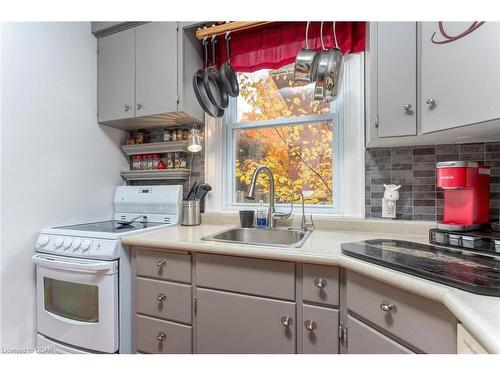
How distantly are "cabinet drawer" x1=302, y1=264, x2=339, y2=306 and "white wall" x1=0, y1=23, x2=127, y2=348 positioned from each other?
158 cm

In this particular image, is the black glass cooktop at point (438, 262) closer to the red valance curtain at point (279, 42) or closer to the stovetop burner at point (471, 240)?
the stovetop burner at point (471, 240)

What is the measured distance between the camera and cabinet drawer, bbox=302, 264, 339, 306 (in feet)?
3.28

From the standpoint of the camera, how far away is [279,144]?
178 cm

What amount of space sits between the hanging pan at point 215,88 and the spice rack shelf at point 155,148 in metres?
0.38

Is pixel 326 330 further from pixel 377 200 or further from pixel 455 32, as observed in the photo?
pixel 455 32

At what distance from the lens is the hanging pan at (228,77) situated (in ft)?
5.43

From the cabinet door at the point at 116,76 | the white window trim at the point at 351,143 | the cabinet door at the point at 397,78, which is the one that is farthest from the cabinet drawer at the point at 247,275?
the cabinet door at the point at 116,76

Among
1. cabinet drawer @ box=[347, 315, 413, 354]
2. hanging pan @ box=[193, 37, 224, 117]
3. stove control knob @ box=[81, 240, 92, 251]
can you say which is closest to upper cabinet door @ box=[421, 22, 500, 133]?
cabinet drawer @ box=[347, 315, 413, 354]

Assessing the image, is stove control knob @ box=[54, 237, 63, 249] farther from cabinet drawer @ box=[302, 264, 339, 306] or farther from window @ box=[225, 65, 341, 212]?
cabinet drawer @ box=[302, 264, 339, 306]

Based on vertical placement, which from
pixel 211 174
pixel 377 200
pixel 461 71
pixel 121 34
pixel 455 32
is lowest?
pixel 377 200

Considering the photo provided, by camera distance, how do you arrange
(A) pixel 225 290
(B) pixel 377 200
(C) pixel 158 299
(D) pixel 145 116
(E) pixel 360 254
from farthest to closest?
(D) pixel 145 116 < (B) pixel 377 200 < (C) pixel 158 299 < (A) pixel 225 290 < (E) pixel 360 254

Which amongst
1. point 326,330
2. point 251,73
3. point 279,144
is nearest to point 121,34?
point 251,73

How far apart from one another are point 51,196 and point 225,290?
127 cm

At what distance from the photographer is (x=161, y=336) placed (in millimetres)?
1278
